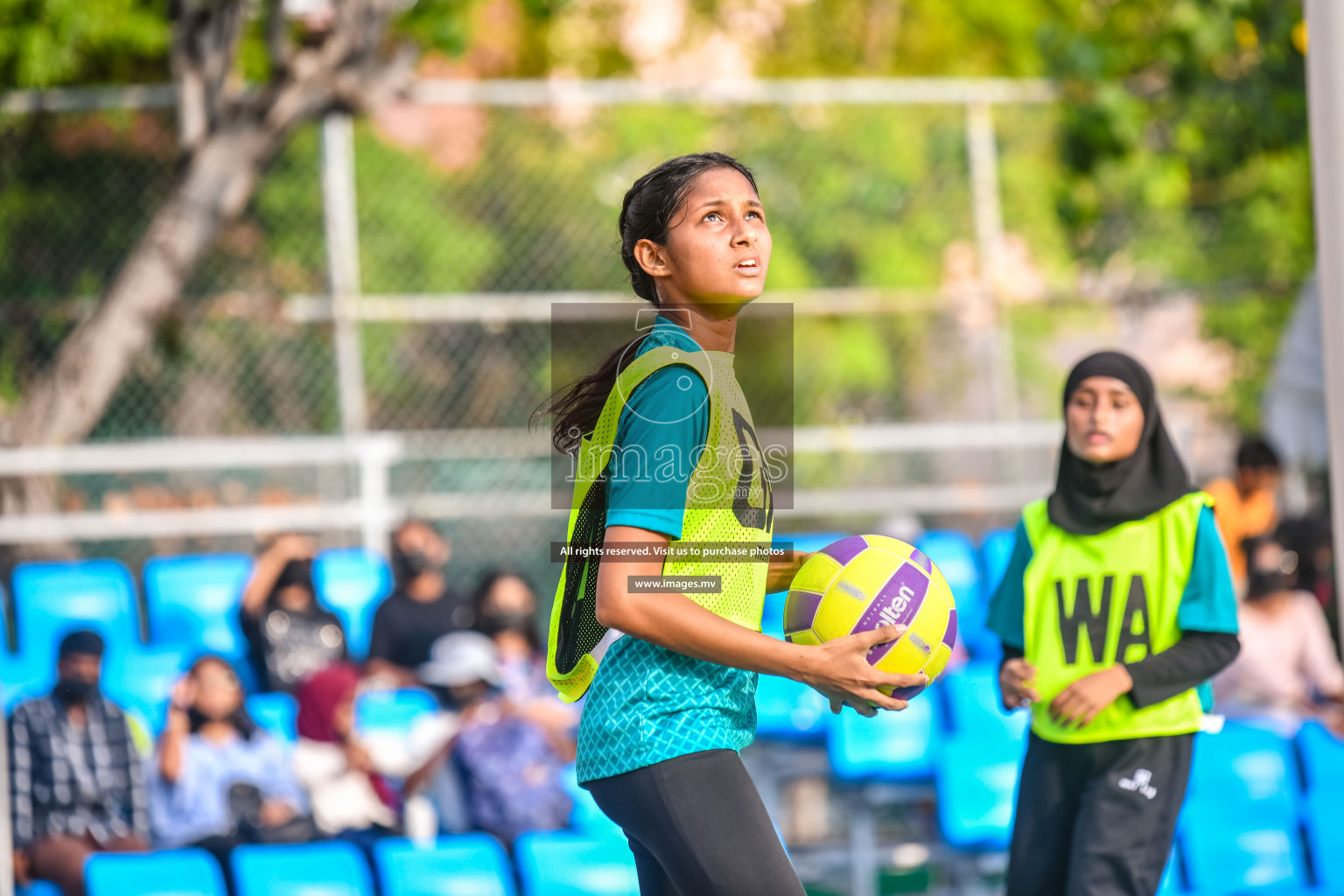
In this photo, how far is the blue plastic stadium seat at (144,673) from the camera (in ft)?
23.1

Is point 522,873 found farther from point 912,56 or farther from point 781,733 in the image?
point 912,56

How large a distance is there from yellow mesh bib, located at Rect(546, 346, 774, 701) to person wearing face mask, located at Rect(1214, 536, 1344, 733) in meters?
4.78

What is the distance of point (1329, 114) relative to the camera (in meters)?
2.68

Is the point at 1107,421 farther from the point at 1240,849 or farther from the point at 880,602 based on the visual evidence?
the point at 1240,849

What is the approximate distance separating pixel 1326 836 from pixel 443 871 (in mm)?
3660

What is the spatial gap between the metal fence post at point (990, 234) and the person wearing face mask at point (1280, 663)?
9.00 feet

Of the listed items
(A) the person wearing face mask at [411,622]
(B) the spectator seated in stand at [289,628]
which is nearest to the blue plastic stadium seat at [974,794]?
(A) the person wearing face mask at [411,622]

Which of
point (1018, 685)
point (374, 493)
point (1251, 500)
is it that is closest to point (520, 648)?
point (374, 493)

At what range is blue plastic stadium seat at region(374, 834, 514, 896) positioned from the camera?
16.2 feet

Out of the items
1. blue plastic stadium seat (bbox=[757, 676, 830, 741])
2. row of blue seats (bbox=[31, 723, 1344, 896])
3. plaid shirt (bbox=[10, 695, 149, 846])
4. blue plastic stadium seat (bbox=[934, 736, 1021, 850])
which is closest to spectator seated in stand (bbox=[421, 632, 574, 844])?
row of blue seats (bbox=[31, 723, 1344, 896])

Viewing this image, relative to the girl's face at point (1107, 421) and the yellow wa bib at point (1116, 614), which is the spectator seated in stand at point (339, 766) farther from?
the girl's face at point (1107, 421)

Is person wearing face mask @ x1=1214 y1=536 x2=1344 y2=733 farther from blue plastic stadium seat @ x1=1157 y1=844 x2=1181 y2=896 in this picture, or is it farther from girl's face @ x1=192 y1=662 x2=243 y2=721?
girl's face @ x1=192 y1=662 x2=243 y2=721

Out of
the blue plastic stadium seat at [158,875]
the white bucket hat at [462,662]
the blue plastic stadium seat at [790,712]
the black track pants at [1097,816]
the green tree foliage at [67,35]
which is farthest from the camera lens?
the green tree foliage at [67,35]

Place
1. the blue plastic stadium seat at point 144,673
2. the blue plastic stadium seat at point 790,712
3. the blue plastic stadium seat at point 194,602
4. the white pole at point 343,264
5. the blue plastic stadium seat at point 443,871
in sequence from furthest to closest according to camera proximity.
→ the white pole at point 343,264
the blue plastic stadium seat at point 194,602
the blue plastic stadium seat at point 144,673
the blue plastic stadium seat at point 790,712
the blue plastic stadium seat at point 443,871
